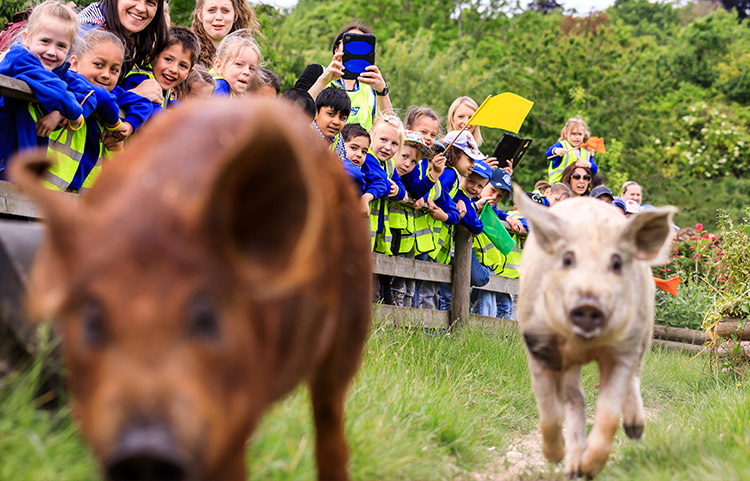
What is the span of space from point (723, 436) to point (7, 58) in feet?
15.6

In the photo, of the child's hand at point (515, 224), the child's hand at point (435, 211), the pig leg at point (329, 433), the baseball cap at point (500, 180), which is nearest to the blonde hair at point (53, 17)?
the pig leg at point (329, 433)

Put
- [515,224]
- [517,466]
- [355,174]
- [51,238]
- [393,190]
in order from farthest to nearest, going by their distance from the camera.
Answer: [515,224] → [393,190] → [355,174] → [517,466] → [51,238]

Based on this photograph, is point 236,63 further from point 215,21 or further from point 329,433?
point 329,433

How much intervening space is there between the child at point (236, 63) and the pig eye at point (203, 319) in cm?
449

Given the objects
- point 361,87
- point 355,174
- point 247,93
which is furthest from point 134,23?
point 361,87

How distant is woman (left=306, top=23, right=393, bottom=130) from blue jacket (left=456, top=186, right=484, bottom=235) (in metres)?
1.27

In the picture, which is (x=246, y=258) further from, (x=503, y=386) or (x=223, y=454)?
(x=503, y=386)

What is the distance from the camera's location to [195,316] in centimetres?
188

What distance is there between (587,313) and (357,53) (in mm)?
3943

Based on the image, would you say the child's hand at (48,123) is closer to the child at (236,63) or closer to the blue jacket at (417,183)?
the child at (236,63)

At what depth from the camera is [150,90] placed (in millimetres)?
5438

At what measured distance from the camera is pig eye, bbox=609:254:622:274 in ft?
13.9

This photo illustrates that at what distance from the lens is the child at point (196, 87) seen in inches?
239

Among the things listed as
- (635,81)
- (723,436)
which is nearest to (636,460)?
(723,436)
